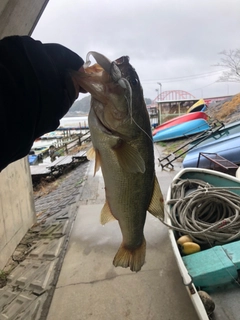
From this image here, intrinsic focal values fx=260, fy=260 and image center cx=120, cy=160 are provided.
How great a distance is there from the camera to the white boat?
2.49 m

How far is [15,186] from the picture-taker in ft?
15.1

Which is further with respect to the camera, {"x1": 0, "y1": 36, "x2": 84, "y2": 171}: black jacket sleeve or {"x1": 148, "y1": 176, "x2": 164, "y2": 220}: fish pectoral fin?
{"x1": 148, "y1": 176, "x2": 164, "y2": 220}: fish pectoral fin

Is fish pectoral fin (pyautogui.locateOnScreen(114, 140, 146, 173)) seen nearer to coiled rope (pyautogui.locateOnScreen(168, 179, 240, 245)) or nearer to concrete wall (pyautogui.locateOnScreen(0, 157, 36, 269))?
coiled rope (pyautogui.locateOnScreen(168, 179, 240, 245))

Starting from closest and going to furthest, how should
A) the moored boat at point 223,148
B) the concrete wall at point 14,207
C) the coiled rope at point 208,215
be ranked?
the coiled rope at point 208,215
the concrete wall at point 14,207
the moored boat at point 223,148

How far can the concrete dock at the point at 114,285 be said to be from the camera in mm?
3004

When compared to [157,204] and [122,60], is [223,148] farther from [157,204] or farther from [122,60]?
[122,60]

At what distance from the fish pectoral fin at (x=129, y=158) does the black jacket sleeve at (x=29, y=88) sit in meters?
0.43

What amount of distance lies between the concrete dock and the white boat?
51 cm

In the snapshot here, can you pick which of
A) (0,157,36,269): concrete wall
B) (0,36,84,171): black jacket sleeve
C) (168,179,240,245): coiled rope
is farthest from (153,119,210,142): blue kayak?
(0,36,84,171): black jacket sleeve

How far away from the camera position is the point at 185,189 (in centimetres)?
502

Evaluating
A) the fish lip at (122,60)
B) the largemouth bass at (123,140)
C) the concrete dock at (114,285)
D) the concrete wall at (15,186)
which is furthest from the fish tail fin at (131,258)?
the concrete wall at (15,186)

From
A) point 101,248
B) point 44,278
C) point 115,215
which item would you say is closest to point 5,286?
point 44,278

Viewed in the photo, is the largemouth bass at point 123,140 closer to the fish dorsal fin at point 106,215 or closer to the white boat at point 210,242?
the fish dorsal fin at point 106,215

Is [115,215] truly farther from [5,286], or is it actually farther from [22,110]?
[5,286]
